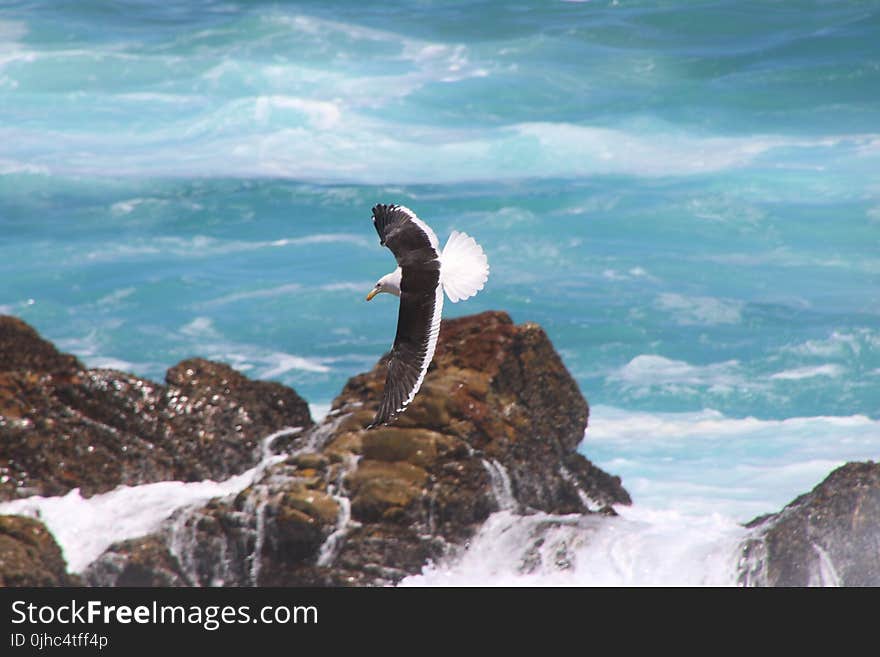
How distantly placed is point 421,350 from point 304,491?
5.99 m

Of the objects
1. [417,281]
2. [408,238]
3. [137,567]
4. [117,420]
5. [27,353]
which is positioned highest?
[27,353]

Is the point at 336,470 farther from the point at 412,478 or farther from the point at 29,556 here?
the point at 29,556

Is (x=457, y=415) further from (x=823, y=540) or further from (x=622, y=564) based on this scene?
(x=823, y=540)

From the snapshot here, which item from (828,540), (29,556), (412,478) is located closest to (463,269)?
(412,478)

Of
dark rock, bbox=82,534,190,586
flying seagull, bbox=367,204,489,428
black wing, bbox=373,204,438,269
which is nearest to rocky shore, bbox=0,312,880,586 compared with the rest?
dark rock, bbox=82,534,190,586

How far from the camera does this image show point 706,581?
22.7m

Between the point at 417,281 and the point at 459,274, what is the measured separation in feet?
1.62

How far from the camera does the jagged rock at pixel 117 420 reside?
23328mm

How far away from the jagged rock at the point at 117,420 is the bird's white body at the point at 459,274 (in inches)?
313

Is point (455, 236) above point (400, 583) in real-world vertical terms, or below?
above

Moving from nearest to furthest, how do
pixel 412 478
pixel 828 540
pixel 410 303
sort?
pixel 410 303
pixel 828 540
pixel 412 478

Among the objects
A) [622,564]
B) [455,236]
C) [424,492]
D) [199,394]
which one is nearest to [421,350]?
[455,236]

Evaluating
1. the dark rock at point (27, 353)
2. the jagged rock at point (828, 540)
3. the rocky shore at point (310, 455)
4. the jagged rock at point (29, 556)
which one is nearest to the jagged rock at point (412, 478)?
the rocky shore at point (310, 455)

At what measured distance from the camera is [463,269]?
17625mm
